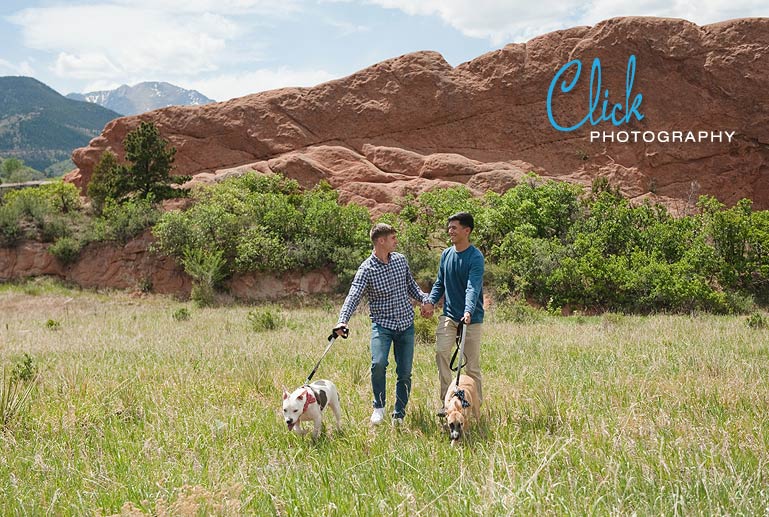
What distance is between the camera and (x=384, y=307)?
533cm

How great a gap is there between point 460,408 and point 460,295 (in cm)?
127

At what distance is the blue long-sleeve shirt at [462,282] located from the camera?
514cm

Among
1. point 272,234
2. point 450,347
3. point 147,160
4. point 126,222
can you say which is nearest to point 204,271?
point 272,234

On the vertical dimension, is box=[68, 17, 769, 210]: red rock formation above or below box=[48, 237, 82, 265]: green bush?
above

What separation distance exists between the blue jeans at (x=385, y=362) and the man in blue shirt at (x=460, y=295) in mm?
315

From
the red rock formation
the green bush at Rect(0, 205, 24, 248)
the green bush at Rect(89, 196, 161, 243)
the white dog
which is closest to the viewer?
the white dog

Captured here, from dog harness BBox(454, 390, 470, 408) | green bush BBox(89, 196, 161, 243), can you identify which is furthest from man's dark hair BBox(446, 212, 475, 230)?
green bush BBox(89, 196, 161, 243)

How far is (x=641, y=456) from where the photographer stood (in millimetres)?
3676

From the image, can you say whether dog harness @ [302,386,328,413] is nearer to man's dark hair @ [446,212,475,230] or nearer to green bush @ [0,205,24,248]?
man's dark hair @ [446,212,475,230]

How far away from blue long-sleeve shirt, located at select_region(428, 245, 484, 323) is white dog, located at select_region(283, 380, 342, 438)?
1319 mm

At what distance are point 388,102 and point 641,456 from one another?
32.9 metres

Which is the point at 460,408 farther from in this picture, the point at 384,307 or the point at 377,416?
the point at 384,307

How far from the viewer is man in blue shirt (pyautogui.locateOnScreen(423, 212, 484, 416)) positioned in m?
5.21

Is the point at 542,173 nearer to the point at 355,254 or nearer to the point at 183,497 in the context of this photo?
the point at 355,254
